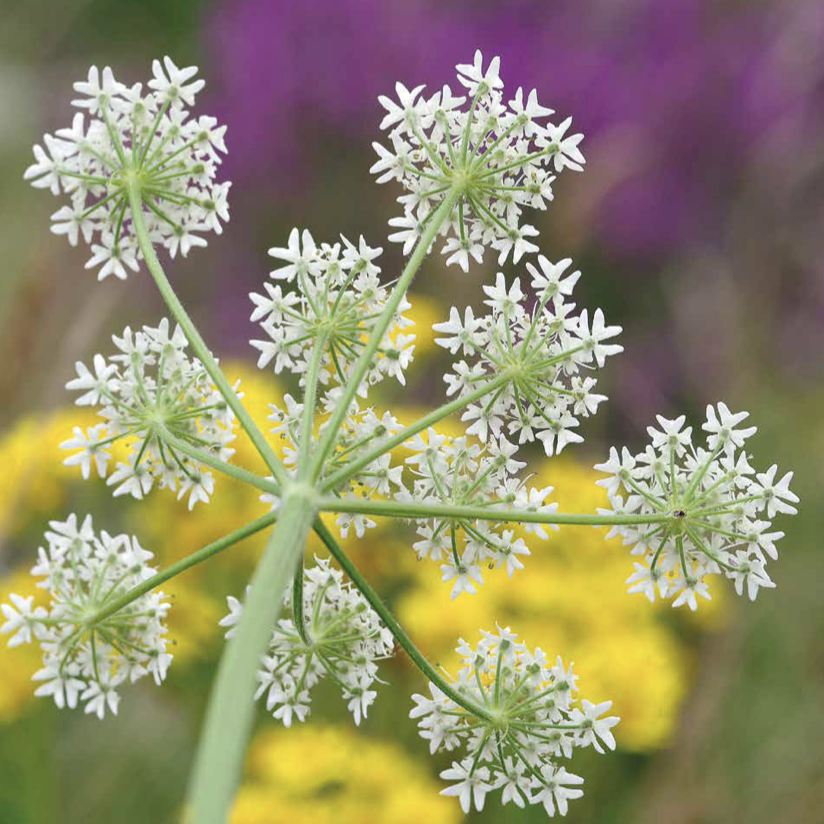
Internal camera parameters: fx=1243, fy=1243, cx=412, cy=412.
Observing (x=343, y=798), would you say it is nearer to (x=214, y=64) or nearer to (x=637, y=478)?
(x=637, y=478)

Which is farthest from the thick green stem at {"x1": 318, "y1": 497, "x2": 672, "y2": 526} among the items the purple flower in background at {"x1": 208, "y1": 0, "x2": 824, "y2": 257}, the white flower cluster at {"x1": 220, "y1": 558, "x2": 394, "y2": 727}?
the purple flower in background at {"x1": 208, "y1": 0, "x2": 824, "y2": 257}

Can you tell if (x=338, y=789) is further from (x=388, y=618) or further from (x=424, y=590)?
(x=388, y=618)

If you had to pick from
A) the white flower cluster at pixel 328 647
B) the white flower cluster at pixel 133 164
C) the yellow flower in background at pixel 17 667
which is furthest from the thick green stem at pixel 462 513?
the yellow flower in background at pixel 17 667

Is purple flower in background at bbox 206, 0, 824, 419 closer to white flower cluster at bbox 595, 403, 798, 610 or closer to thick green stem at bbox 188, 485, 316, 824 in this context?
white flower cluster at bbox 595, 403, 798, 610

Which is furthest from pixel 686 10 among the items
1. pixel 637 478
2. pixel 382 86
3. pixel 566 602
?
pixel 637 478

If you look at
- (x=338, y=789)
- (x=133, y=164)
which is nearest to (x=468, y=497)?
(x=133, y=164)

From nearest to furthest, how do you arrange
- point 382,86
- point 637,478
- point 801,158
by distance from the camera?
point 637,478
point 801,158
point 382,86
